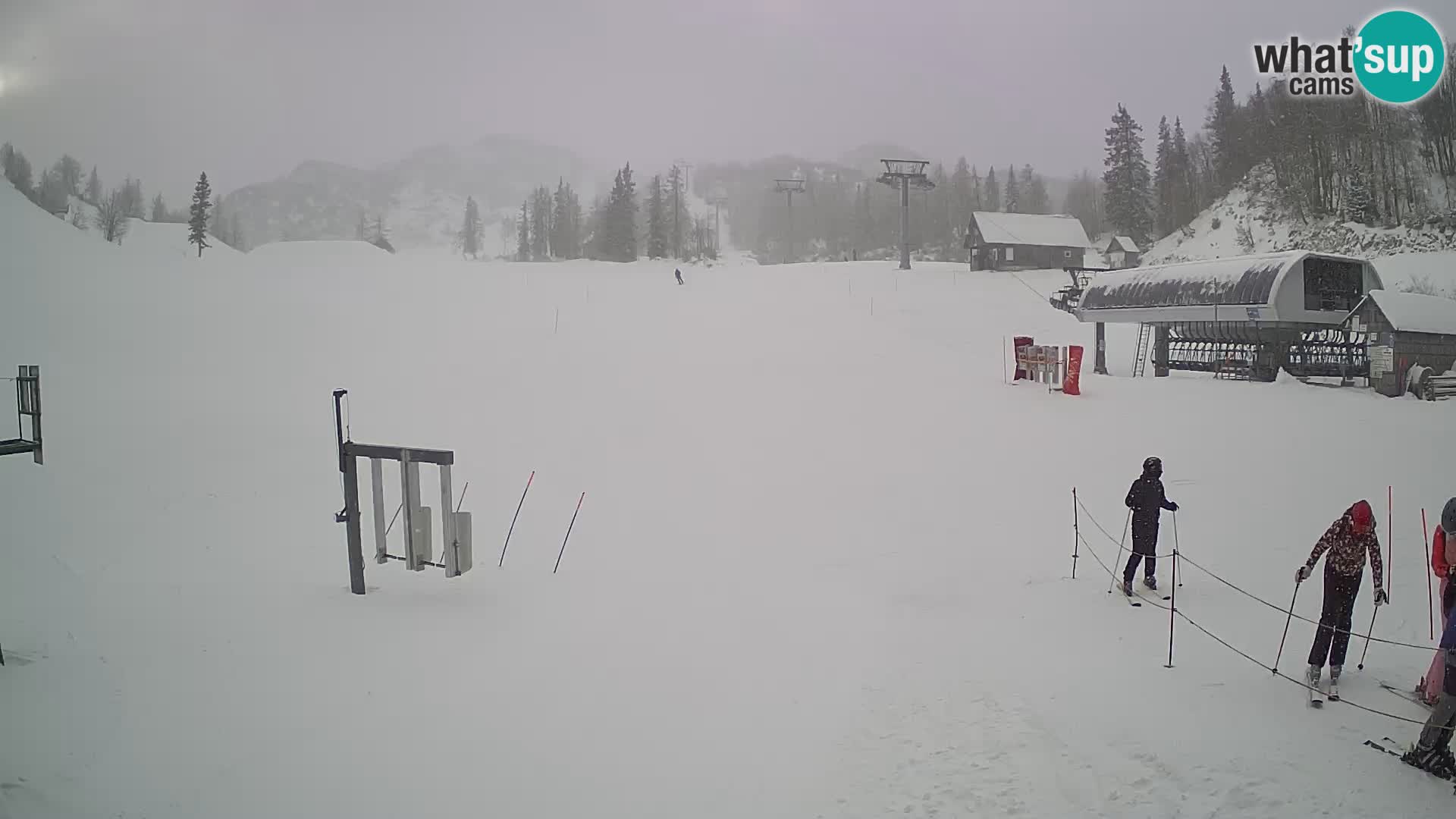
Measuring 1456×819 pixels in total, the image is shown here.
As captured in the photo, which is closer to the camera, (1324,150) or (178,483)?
(178,483)

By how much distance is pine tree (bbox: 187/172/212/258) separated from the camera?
4047 centimetres

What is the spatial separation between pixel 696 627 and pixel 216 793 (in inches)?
194

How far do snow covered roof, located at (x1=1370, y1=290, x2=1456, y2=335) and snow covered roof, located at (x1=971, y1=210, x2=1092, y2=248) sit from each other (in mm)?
37929

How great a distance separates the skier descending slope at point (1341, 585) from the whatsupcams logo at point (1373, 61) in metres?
11.9

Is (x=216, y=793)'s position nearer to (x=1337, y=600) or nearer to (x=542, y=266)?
(x=1337, y=600)

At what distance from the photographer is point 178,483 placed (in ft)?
44.3

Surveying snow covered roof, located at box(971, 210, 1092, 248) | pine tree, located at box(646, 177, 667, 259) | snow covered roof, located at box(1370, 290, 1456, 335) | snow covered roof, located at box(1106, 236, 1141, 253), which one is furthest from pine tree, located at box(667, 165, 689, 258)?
snow covered roof, located at box(1370, 290, 1456, 335)

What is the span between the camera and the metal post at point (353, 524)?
9.05 m

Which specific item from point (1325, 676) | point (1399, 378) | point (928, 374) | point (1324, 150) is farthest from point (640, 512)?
point (1324, 150)

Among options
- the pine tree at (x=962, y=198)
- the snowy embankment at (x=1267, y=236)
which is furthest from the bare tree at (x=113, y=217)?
the pine tree at (x=962, y=198)

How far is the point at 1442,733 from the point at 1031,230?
6127cm

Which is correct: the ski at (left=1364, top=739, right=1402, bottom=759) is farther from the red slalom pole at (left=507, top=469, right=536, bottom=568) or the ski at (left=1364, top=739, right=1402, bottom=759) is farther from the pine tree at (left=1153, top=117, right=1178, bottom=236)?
the pine tree at (left=1153, top=117, right=1178, bottom=236)

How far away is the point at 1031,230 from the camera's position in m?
61.2

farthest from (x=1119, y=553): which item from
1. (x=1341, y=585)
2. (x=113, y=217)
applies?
(x=113, y=217)
